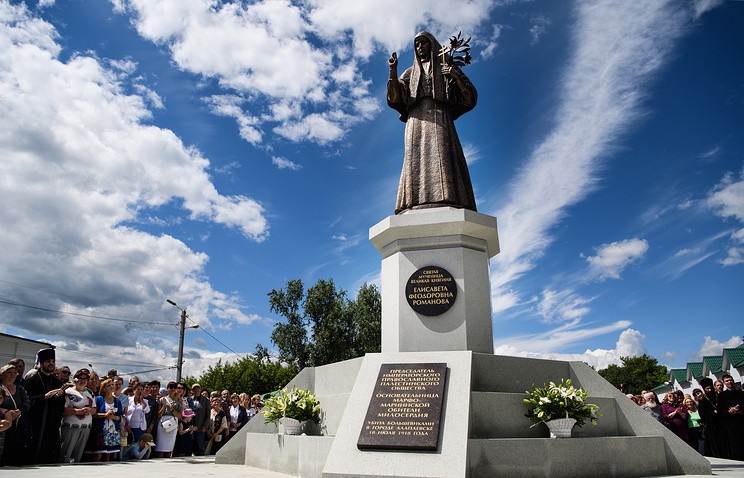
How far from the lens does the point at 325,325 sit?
41438 mm

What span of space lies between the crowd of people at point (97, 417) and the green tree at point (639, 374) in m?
59.5

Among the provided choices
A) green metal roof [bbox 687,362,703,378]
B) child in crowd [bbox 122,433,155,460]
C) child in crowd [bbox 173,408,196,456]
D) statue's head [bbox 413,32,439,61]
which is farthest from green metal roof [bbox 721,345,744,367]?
child in crowd [bbox 122,433,155,460]

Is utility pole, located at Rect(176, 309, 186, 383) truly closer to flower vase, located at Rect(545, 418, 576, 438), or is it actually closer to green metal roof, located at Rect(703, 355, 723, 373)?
flower vase, located at Rect(545, 418, 576, 438)

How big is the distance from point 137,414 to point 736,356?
27.6 metres

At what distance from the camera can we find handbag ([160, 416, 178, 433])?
35.6 feet

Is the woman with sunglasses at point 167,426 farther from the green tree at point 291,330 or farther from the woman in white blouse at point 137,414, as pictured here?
the green tree at point 291,330

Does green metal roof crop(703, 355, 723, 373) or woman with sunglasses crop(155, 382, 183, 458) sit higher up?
green metal roof crop(703, 355, 723, 373)

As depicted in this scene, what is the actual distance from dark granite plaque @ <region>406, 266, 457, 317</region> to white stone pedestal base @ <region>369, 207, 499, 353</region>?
0.10 m

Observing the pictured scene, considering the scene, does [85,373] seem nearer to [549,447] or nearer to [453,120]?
[549,447]

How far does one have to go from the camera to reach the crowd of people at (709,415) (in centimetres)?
1048

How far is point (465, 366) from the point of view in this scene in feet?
24.6

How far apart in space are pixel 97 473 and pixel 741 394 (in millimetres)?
12212

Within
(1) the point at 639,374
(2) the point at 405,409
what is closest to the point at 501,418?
(2) the point at 405,409

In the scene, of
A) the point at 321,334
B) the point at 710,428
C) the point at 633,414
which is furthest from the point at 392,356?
the point at 321,334
